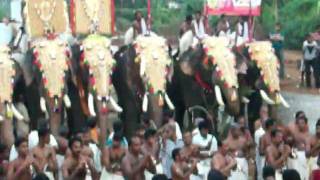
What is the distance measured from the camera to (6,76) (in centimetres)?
1427

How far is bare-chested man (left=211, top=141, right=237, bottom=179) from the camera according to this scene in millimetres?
11224

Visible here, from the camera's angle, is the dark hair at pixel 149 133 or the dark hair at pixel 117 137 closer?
the dark hair at pixel 117 137

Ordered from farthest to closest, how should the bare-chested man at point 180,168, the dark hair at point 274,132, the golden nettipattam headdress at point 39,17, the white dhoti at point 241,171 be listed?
the golden nettipattam headdress at point 39,17 < the dark hair at point 274,132 < the white dhoti at point 241,171 < the bare-chested man at point 180,168

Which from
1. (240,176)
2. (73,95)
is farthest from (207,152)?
(73,95)

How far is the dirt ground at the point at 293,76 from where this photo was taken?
70.7ft

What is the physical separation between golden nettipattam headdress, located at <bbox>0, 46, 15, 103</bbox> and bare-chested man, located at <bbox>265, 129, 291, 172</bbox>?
3766 millimetres

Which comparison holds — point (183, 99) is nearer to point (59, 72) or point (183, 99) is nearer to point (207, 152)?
point (59, 72)

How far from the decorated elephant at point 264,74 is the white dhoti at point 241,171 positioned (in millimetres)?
3421

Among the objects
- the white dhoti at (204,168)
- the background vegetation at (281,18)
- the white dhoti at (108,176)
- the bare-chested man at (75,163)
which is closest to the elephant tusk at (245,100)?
the white dhoti at (204,168)

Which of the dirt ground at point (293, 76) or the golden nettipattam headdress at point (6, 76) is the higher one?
the golden nettipattam headdress at point (6, 76)

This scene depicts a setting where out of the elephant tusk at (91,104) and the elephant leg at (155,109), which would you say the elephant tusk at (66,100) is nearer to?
the elephant tusk at (91,104)

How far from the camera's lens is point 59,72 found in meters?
14.5

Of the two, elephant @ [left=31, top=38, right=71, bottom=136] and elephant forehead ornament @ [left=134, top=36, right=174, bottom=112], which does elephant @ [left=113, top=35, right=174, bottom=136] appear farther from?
elephant @ [left=31, top=38, right=71, bottom=136]

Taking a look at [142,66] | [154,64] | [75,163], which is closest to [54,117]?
[142,66]
